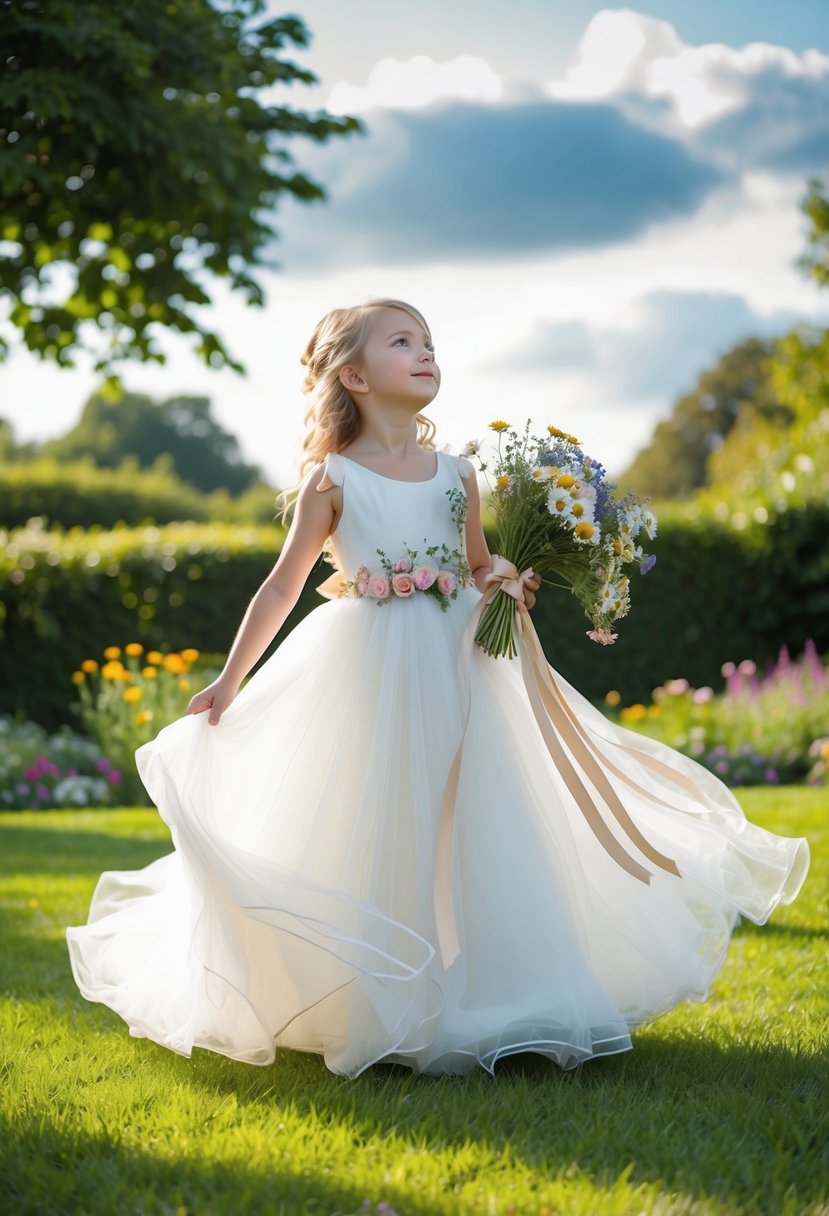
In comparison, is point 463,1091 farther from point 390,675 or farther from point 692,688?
point 692,688

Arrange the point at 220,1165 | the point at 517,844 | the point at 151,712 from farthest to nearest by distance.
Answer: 1. the point at 151,712
2. the point at 517,844
3. the point at 220,1165

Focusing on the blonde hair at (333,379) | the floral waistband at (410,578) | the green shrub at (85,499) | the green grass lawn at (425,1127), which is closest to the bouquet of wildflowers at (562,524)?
the floral waistband at (410,578)

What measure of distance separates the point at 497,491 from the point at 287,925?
4.25 ft

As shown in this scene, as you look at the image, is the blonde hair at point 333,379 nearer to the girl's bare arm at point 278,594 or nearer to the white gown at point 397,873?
the girl's bare arm at point 278,594

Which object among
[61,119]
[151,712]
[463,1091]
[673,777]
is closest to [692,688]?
[151,712]

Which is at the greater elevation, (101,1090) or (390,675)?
(390,675)

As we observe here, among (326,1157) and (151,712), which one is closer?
(326,1157)

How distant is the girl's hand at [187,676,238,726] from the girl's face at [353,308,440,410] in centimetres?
93

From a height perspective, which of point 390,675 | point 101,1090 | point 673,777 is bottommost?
point 101,1090

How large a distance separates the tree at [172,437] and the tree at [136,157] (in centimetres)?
4971

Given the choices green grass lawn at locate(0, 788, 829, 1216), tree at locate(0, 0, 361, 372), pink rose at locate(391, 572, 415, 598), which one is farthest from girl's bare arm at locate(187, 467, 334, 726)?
tree at locate(0, 0, 361, 372)

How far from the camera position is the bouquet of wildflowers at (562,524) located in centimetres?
324

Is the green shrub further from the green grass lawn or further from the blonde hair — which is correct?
the green grass lawn

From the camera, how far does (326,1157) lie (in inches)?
95.3
